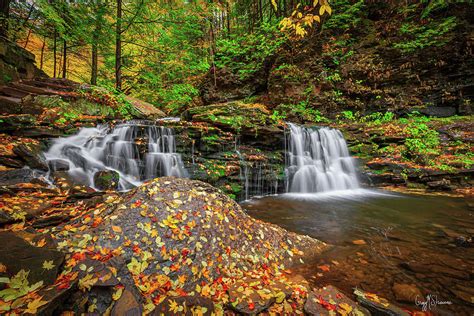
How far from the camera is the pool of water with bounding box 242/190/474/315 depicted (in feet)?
9.81

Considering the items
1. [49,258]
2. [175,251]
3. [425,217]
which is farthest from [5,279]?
[425,217]

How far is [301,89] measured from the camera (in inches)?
558

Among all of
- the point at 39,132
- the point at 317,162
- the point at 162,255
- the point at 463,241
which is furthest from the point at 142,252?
the point at 317,162

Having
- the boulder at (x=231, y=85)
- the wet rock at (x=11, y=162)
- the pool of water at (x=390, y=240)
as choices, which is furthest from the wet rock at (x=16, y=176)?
the boulder at (x=231, y=85)

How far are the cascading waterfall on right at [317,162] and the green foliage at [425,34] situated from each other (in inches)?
280

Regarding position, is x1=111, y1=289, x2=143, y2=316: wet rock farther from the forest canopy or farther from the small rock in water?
the forest canopy

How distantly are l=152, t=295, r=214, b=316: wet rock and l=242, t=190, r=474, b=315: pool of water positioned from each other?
1685 mm

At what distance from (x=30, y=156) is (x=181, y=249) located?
4913 millimetres

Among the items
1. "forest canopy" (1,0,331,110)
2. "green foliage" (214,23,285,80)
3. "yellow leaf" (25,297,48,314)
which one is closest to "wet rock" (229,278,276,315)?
"yellow leaf" (25,297,48,314)

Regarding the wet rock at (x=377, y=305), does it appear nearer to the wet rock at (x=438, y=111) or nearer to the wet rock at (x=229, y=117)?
the wet rock at (x=229, y=117)

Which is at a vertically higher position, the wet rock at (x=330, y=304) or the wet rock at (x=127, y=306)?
the wet rock at (x=127, y=306)

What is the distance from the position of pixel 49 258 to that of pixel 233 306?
1.95 m

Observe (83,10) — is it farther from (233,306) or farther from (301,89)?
(301,89)

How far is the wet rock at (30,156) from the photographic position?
4.94m
